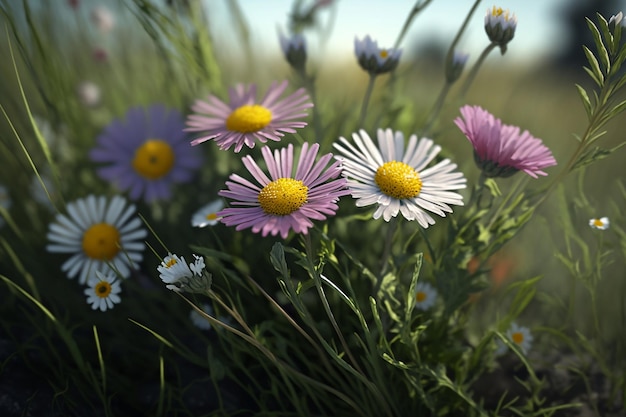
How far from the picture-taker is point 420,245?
1.24m

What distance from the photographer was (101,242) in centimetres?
110

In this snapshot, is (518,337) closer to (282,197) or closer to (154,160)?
(282,197)

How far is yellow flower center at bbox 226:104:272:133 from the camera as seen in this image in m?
0.98

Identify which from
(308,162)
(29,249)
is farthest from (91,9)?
(308,162)

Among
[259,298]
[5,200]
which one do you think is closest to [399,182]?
[259,298]

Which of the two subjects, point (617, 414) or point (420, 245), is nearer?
point (617, 414)

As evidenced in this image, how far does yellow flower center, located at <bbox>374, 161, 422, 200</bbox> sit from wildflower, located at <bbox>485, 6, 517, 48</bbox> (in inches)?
12.0

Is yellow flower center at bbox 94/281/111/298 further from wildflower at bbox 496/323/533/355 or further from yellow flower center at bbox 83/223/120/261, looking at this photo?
wildflower at bbox 496/323/533/355

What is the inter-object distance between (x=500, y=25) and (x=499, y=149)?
0.24m

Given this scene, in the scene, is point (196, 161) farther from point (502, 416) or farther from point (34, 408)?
point (502, 416)

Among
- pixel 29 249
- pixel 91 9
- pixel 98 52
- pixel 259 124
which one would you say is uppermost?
pixel 91 9

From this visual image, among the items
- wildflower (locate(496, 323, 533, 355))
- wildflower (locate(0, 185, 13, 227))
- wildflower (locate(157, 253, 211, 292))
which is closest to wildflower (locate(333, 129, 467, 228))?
wildflower (locate(157, 253, 211, 292))

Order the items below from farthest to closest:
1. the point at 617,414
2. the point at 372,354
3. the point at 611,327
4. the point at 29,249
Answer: the point at 611,327, the point at 29,249, the point at 617,414, the point at 372,354

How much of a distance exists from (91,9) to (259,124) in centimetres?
173
